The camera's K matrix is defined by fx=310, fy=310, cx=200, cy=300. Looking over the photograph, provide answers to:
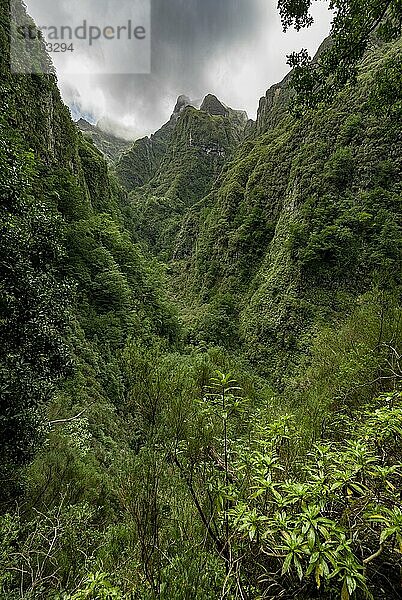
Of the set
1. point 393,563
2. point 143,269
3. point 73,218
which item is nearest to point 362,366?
point 393,563

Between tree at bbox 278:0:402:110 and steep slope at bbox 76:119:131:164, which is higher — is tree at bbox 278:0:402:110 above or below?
below

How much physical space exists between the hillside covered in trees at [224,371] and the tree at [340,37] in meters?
0.03

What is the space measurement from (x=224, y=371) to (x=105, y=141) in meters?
133

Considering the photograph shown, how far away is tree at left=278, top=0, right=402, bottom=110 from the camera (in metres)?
3.69

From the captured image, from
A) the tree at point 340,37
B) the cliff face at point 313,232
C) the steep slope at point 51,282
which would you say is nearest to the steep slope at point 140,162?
the steep slope at point 51,282

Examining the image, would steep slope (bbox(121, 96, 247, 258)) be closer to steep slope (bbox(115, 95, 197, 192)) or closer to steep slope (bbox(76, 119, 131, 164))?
steep slope (bbox(115, 95, 197, 192))

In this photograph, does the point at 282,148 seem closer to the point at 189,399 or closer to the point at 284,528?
the point at 189,399

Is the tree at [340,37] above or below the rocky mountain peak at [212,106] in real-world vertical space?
below

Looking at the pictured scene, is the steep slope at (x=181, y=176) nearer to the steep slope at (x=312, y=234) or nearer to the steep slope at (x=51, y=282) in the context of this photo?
the steep slope at (x=312, y=234)

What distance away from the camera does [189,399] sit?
4.83m

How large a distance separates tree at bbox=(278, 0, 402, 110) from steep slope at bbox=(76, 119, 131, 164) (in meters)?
119

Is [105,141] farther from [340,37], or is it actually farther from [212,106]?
[340,37]

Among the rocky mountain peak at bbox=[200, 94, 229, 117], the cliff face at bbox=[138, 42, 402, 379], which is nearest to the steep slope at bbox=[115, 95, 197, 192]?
the rocky mountain peak at bbox=[200, 94, 229, 117]

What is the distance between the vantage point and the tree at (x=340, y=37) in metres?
3.69
